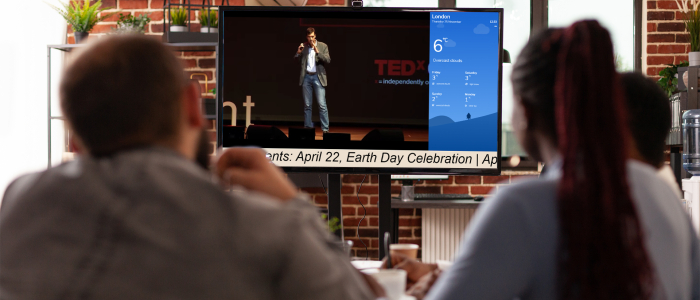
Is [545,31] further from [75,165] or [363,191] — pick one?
[363,191]

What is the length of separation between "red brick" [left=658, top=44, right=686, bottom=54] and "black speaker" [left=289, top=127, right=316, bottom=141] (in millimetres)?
2863

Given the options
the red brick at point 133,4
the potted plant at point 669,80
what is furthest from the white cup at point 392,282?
the red brick at point 133,4

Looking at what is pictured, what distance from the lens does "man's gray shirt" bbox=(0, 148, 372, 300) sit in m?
0.56

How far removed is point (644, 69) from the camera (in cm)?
373

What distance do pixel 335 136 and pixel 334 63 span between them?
11.3 inches

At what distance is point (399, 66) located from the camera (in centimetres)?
209

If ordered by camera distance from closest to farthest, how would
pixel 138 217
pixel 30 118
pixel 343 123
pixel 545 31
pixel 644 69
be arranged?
pixel 138 217 < pixel 545 31 < pixel 343 123 < pixel 30 118 < pixel 644 69

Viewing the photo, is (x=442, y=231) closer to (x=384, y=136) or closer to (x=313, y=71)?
(x=384, y=136)

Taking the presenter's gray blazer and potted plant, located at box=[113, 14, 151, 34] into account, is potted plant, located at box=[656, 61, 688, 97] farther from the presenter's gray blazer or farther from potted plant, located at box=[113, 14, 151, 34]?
potted plant, located at box=[113, 14, 151, 34]

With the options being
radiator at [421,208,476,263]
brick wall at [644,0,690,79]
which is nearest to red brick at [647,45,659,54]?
brick wall at [644,0,690,79]

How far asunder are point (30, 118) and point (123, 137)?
128 inches

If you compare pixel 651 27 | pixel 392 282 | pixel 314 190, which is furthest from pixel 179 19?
pixel 651 27

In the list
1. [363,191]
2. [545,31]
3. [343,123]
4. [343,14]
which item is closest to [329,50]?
[343,14]

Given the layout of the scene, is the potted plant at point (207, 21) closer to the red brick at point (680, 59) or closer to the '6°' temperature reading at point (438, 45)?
the '6°' temperature reading at point (438, 45)
